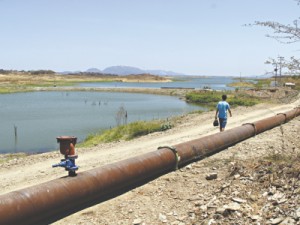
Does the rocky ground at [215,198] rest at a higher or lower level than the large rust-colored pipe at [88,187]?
lower

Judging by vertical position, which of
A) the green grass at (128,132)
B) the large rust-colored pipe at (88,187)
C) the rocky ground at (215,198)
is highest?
the large rust-colored pipe at (88,187)

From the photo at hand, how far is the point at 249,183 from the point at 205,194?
1.07m

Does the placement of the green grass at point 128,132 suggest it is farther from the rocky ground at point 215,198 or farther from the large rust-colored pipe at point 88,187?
the rocky ground at point 215,198

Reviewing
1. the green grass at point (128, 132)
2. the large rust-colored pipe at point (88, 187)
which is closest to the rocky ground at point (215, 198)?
the large rust-colored pipe at point (88, 187)

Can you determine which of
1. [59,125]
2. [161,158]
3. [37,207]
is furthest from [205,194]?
[59,125]

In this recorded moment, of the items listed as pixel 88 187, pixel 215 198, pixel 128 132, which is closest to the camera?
pixel 88 187

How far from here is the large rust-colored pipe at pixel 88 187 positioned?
21.9ft

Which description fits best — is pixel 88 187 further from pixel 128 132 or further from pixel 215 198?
pixel 128 132

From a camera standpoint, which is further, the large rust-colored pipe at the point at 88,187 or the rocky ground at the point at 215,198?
the rocky ground at the point at 215,198

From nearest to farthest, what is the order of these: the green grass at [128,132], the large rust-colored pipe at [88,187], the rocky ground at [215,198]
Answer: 1. the large rust-colored pipe at [88,187]
2. the rocky ground at [215,198]
3. the green grass at [128,132]

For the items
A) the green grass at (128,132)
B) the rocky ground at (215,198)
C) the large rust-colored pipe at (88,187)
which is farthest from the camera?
the green grass at (128,132)

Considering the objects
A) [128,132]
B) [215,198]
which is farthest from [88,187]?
[128,132]

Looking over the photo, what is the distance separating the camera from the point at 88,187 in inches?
313

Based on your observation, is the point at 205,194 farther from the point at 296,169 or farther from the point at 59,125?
the point at 59,125
